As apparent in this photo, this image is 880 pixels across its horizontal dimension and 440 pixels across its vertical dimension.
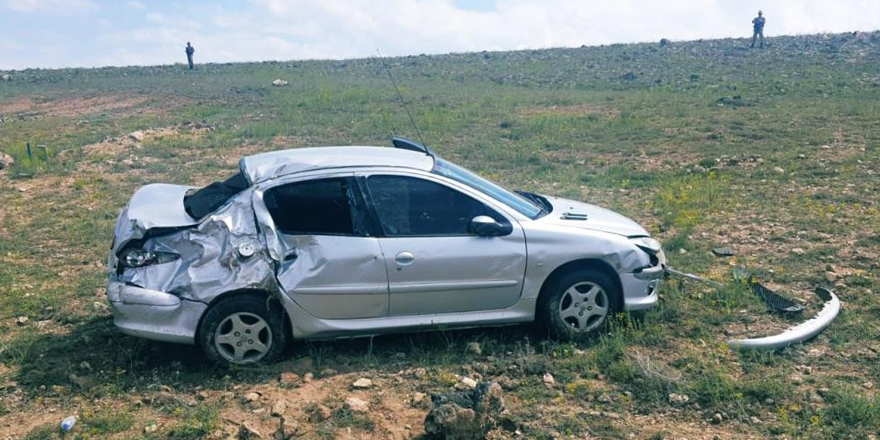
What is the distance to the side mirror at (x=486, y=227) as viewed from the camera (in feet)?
16.9

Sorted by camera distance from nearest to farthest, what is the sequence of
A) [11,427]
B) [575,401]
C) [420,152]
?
[11,427]
[575,401]
[420,152]

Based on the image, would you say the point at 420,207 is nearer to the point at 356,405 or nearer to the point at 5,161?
the point at 356,405

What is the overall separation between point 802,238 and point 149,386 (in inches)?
250

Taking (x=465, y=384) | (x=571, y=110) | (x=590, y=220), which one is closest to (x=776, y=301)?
(x=590, y=220)

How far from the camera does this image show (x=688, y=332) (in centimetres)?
555

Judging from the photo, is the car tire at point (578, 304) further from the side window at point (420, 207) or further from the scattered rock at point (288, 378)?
the scattered rock at point (288, 378)

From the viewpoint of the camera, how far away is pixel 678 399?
454cm

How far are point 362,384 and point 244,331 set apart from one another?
34.4 inches

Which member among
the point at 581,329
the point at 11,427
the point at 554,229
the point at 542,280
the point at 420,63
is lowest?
the point at 11,427

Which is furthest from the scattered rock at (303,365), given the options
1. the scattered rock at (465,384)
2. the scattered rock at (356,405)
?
the scattered rock at (465,384)

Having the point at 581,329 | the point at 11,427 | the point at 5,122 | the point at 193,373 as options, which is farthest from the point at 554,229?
the point at 5,122

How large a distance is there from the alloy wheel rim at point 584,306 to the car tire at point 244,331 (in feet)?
6.46

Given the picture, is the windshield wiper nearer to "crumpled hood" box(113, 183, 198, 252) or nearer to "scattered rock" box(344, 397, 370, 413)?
"scattered rock" box(344, 397, 370, 413)

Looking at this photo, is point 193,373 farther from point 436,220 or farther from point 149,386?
point 436,220
